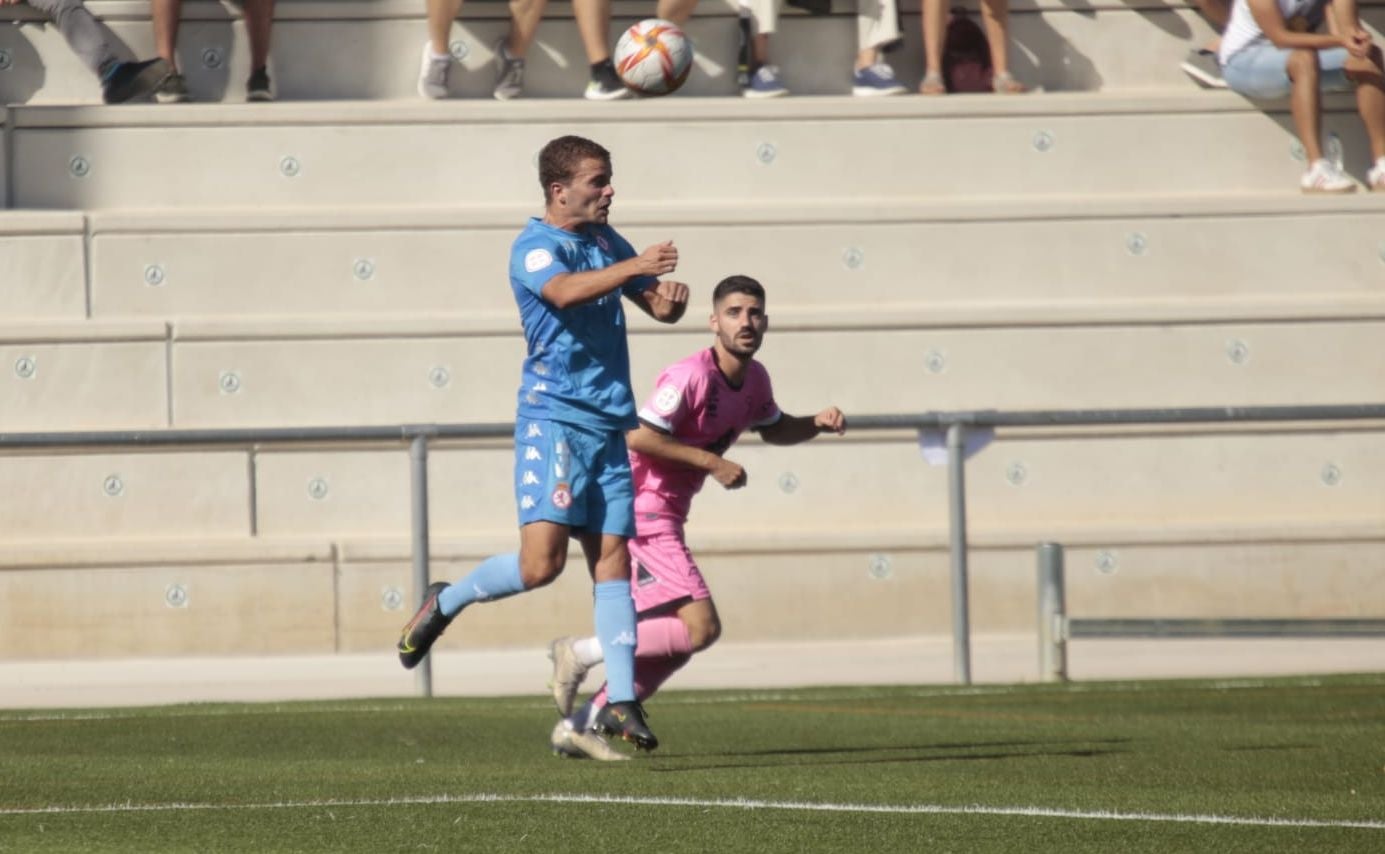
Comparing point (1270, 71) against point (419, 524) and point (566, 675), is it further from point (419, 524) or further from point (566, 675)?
point (566, 675)

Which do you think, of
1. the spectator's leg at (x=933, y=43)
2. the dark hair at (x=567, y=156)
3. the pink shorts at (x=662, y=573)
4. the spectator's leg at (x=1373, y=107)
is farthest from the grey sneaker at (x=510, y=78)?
the dark hair at (x=567, y=156)

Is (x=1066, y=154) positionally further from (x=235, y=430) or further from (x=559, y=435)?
(x=559, y=435)

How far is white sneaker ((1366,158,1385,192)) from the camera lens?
14336mm

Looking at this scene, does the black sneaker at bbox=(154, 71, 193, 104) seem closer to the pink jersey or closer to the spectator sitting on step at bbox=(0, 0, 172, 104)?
the spectator sitting on step at bbox=(0, 0, 172, 104)

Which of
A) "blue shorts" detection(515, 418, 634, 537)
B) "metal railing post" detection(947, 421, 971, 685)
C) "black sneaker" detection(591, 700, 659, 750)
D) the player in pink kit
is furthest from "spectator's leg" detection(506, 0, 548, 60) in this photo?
"black sneaker" detection(591, 700, 659, 750)

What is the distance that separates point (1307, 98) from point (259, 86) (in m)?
6.57

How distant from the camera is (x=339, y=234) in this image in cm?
1377

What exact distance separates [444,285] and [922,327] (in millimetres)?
2887

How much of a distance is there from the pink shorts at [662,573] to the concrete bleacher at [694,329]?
15.4 feet

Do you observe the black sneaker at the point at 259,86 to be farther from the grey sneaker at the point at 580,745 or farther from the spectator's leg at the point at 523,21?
the grey sneaker at the point at 580,745

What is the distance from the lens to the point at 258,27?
14383mm

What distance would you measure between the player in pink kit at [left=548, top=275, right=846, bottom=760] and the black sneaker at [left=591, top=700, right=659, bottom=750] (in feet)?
2.47

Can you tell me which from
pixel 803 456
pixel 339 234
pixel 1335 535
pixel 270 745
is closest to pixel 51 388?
pixel 339 234

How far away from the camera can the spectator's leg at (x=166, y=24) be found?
14.3m
